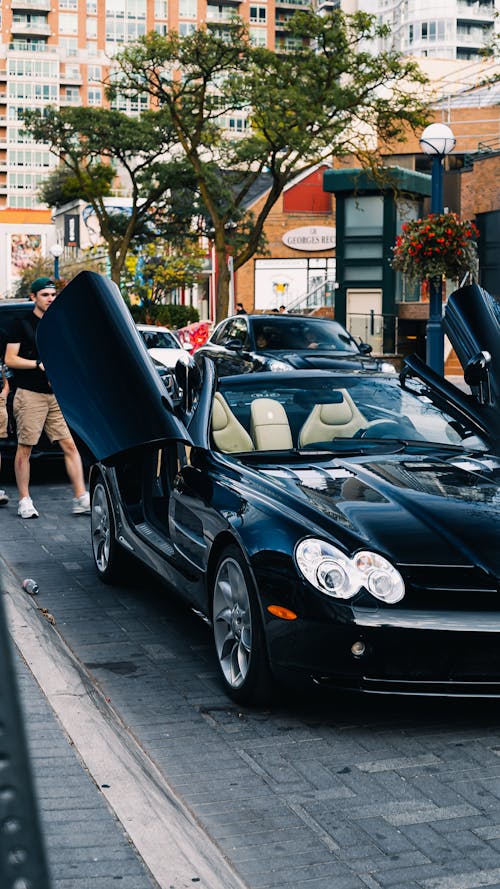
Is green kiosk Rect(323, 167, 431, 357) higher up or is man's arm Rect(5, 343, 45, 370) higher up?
green kiosk Rect(323, 167, 431, 357)

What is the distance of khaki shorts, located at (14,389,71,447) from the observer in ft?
33.3

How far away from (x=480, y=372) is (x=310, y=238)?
60517 millimetres

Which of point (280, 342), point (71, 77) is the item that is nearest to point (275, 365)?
point (280, 342)

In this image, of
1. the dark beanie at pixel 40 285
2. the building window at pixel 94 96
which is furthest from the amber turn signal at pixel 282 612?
the building window at pixel 94 96

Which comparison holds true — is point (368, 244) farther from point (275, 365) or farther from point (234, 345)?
point (275, 365)

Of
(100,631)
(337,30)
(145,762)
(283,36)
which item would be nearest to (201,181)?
(337,30)

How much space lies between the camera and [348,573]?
4.64 m

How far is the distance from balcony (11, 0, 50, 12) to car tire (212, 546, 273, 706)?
148 m

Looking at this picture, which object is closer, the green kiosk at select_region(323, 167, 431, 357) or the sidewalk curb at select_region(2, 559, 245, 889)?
the sidewalk curb at select_region(2, 559, 245, 889)

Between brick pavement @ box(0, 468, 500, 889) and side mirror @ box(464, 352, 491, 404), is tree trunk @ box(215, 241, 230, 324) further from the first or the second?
brick pavement @ box(0, 468, 500, 889)

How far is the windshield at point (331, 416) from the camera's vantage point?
638 centimetres

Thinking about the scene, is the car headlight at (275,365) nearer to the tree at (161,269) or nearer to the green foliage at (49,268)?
the tree at (161,269)

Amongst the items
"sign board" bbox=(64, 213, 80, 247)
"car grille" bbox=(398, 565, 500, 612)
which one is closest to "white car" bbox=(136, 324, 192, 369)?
"car grille" bbox=(398, 565, 500, 612)

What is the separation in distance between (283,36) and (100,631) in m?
154
